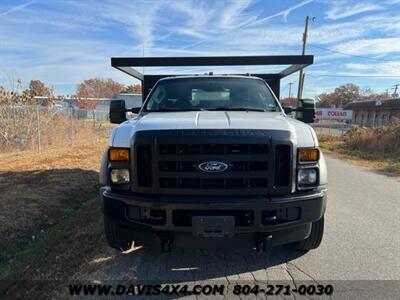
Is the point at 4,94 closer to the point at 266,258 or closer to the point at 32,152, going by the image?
the point at 32,152

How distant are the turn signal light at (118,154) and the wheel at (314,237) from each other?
205cm

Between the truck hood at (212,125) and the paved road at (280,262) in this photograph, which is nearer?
the truck hood at (212,125)

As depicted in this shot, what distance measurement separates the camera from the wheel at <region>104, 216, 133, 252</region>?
3621 mm

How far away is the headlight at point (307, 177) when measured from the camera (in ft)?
11.2

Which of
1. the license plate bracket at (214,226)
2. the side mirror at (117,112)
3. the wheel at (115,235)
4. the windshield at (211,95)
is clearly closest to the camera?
the license plate bracket at (214,226)

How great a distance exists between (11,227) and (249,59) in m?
4.53

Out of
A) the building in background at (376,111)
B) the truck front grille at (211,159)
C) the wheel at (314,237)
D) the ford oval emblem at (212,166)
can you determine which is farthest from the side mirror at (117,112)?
the building in background at (376,111)

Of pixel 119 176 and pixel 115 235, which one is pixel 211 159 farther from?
pixel 115 235

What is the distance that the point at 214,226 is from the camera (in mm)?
3205

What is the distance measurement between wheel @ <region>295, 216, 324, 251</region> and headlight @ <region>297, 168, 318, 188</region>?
57 centimetres

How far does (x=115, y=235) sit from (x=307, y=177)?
197 centimetres

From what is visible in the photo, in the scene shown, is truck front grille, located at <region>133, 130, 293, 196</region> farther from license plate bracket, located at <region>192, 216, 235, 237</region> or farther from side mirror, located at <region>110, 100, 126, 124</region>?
side mirror, located at <region>110, 100, 126, 124</region>

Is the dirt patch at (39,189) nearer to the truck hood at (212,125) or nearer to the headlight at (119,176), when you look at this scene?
the headlight at (119,176)

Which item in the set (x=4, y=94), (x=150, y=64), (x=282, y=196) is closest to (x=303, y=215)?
(x=282, y=196)
